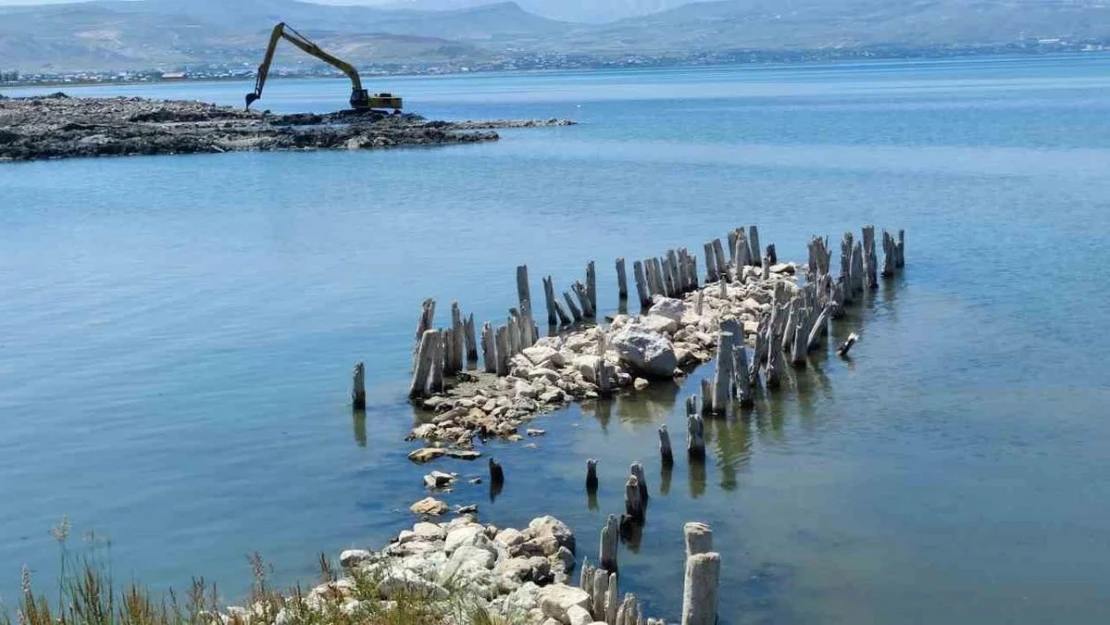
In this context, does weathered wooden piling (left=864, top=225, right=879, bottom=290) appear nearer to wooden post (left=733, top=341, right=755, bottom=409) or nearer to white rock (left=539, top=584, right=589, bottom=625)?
wooden post (left=733, top=341, right=755, bottom=409)

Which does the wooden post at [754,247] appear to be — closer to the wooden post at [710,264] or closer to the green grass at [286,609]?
the wooden post at [710,264]

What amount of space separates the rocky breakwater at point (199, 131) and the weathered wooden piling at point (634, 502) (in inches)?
2353

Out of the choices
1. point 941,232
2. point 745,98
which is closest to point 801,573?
point 941,232

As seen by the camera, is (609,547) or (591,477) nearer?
(609,547)

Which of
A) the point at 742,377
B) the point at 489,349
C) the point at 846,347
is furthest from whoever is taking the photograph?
the point at 846,347

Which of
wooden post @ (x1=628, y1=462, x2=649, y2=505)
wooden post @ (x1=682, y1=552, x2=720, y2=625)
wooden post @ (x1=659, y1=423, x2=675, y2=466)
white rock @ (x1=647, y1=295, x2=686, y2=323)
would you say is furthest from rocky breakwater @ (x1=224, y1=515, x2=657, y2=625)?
white rock @ (x1=647, y1=295, x2=686, y2=323)

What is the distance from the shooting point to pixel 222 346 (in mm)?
25922

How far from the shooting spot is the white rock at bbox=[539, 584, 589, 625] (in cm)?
1239

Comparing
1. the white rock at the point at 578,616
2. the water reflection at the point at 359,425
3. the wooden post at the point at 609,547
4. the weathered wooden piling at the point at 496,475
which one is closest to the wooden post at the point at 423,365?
the water reflection at the point at 359,425

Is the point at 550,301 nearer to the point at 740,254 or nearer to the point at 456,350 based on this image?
the point at 456,350

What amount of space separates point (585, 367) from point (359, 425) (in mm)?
3912

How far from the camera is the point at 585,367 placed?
2198cm

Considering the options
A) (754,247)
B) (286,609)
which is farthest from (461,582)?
(754,247)

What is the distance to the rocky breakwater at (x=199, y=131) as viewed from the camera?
72.1 m
